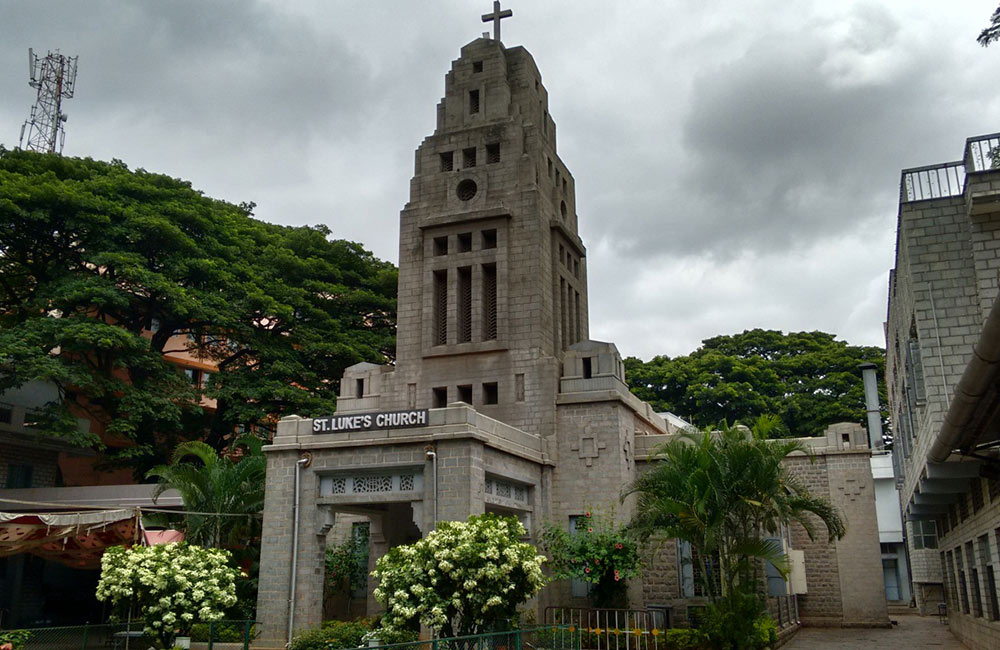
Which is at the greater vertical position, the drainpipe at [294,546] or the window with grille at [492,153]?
the window with grille at [492,153]

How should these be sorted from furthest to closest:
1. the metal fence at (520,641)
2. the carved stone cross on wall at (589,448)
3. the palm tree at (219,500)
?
the carved stone cross on wall at (589,448) < the palm tree at (219,500) < the metal fence at (520,641)

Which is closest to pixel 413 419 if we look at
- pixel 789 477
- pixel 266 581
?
pixel 266 581

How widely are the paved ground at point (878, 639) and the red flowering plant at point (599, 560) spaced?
445cm

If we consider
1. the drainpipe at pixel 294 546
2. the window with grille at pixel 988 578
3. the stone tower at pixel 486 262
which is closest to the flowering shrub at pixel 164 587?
the drainpipe at pixel 294 546

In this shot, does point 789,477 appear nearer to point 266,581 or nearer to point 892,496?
point 266,581

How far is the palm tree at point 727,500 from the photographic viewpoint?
66.7 feet

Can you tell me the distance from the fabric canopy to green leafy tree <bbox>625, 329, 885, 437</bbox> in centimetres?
3749

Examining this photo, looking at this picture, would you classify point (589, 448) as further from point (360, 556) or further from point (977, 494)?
point (977, 494)

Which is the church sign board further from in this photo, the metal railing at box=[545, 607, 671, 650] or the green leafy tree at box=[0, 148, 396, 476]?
the green leafy tree at box=[0, 148, 396, 476]

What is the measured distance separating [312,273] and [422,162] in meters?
10.4

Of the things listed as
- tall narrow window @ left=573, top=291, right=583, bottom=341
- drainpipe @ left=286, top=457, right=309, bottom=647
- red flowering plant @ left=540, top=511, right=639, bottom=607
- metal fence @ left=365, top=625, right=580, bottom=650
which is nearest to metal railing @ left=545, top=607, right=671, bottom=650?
metal fence @ left=365, top=625, right=580, bottom=650

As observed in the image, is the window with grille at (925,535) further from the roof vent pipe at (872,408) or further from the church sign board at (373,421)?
the church sign board at (373,421)

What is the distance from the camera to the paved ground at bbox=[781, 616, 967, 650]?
2262 centimetres

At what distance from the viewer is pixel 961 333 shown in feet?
60.2
